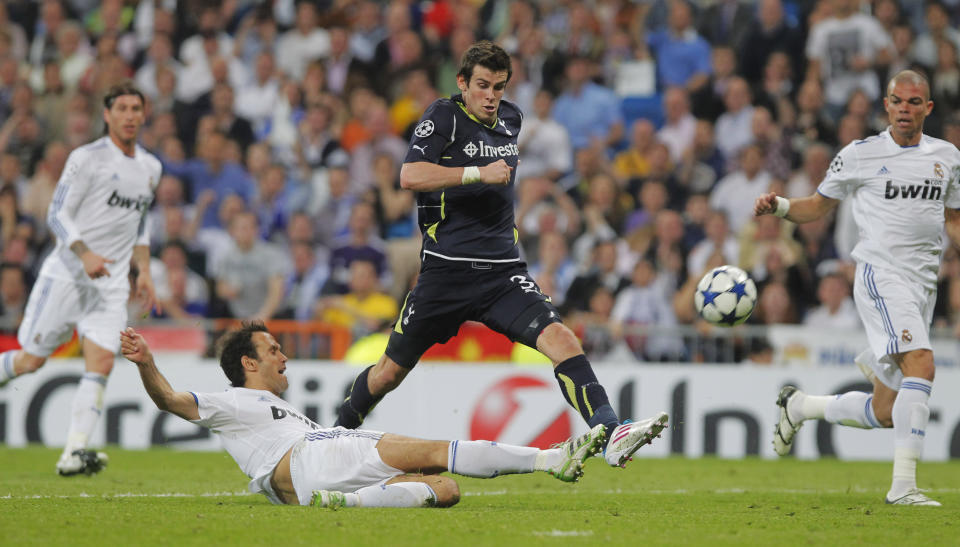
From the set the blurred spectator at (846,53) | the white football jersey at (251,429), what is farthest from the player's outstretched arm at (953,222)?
the blurred spectator at (846,53)

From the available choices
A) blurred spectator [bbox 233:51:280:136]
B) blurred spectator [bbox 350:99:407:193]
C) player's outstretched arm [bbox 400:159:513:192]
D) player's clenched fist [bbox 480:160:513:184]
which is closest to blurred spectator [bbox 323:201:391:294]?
blurred spectator [bbox 350:99:407:193]

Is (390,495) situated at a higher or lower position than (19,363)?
lower

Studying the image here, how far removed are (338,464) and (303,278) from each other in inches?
358

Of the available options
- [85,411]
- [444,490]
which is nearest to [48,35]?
[85,411]

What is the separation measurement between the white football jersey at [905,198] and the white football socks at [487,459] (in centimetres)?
304

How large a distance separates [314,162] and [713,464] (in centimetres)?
789

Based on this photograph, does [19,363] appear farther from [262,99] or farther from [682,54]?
[682,54]

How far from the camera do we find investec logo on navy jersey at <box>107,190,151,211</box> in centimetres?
1059

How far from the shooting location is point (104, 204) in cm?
1058

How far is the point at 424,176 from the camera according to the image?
781 cm

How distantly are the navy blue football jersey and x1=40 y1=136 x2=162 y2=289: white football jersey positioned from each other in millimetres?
3336

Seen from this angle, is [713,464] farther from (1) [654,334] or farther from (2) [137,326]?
(2) [137,326]

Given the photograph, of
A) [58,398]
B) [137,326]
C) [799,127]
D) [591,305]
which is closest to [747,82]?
[799,127]

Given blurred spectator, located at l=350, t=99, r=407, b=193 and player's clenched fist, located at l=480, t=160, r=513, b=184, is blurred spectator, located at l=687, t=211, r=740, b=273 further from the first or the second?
player's clenched fist, located at l=480, t=160, r=513, b=184
